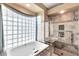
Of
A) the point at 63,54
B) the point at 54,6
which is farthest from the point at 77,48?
the point at 54,6

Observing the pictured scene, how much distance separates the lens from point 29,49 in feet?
3.94

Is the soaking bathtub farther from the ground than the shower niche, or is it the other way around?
the shower niche

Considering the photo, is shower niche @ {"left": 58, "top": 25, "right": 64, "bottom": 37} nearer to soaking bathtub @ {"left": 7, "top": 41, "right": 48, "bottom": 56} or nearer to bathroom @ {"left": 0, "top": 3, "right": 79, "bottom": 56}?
bathroom @ {"left": 0, "top": 3, "right": 79, "bottom": 56}

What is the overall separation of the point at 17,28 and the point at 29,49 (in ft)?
1.34

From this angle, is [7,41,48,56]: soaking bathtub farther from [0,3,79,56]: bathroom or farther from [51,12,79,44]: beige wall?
[51,12,79,44]: beige wall

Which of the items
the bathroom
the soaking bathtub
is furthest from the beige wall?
the soaking bathtub

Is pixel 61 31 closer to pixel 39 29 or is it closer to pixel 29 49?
pixel 39 29

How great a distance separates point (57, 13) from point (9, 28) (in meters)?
0.82

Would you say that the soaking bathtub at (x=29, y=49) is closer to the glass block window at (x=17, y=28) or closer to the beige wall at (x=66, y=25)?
the glass block window at (x=17, y=28)

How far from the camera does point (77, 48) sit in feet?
3.72

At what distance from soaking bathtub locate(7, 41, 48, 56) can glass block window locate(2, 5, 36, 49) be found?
6 cm

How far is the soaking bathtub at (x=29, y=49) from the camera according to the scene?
1.13 m

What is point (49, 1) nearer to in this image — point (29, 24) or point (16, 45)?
point (29, 24)

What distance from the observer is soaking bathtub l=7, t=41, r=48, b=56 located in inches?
44.4
